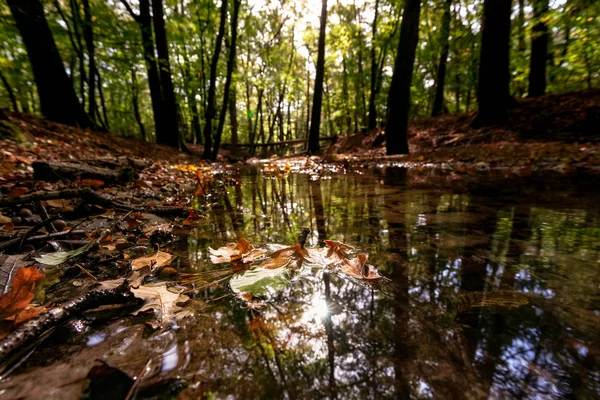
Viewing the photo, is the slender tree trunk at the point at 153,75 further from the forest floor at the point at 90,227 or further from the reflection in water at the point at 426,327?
the reflection in water at the point at 426,327

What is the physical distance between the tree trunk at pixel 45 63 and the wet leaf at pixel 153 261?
717cm

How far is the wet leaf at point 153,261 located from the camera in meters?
1.14

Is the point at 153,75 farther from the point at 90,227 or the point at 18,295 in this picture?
the point at 18,295

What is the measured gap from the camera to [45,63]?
596 centimetres

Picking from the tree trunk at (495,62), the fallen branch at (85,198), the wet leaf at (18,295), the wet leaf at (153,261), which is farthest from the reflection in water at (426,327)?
the tree trunk at (495,62)

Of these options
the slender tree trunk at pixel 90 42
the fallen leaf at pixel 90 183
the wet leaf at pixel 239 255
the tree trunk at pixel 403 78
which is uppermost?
the slender tree trunk at pixel 90 42

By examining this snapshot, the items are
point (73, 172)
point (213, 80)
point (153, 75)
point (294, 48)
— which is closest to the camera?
point (73, 172)

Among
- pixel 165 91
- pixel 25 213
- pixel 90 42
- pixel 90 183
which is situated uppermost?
pixel 90 42

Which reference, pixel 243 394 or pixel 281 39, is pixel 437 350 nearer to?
pixel 243 394

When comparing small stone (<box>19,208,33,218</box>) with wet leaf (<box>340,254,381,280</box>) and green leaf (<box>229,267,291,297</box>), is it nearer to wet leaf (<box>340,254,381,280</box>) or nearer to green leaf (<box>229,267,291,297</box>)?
green leaf (<box>229,267,291,297</box>)

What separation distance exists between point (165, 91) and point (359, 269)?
1085 cm

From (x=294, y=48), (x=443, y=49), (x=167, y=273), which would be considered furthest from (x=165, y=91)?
(x=294, y=48)

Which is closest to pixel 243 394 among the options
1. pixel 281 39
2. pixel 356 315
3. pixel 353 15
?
pixel 356 315

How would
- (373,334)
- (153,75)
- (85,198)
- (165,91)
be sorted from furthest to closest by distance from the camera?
(165,91) < (153,75) < (85,198) < (373,334)
